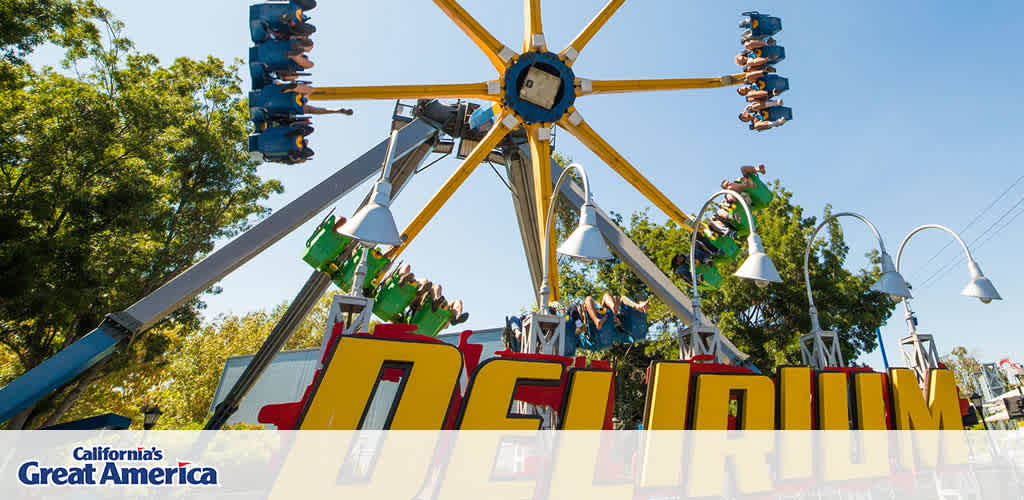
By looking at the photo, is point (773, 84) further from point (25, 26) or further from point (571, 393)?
point (25, 26)

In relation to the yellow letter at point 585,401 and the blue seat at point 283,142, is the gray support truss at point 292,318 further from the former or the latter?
the yellow letter at point 585,401

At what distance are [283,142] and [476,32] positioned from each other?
4.41 meters

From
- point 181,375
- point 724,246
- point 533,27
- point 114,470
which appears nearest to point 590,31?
point 533,27

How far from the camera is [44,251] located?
12.0m

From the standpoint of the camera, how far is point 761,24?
11.9 m

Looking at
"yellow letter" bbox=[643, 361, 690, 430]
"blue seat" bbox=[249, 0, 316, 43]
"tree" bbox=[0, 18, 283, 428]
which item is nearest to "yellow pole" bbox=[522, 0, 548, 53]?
"blue seat" bbox=[249, 0, 316, 43]

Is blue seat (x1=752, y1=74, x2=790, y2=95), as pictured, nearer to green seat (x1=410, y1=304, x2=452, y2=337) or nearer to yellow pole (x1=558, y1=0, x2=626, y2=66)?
yellow pole (x1=558, y1=0, x2=626, y2=66)

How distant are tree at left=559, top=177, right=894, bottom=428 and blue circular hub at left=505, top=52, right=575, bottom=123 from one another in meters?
11.0

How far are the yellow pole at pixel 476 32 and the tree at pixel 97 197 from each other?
9639 millimetres

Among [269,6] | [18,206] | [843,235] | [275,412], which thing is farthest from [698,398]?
[843,235]

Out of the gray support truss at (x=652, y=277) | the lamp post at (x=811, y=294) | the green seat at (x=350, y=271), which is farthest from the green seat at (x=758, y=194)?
the green seat at (x=350, y=271)

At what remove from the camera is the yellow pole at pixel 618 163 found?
11.5 m

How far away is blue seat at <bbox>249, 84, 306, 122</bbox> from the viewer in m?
8.99

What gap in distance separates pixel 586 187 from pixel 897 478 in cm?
657
